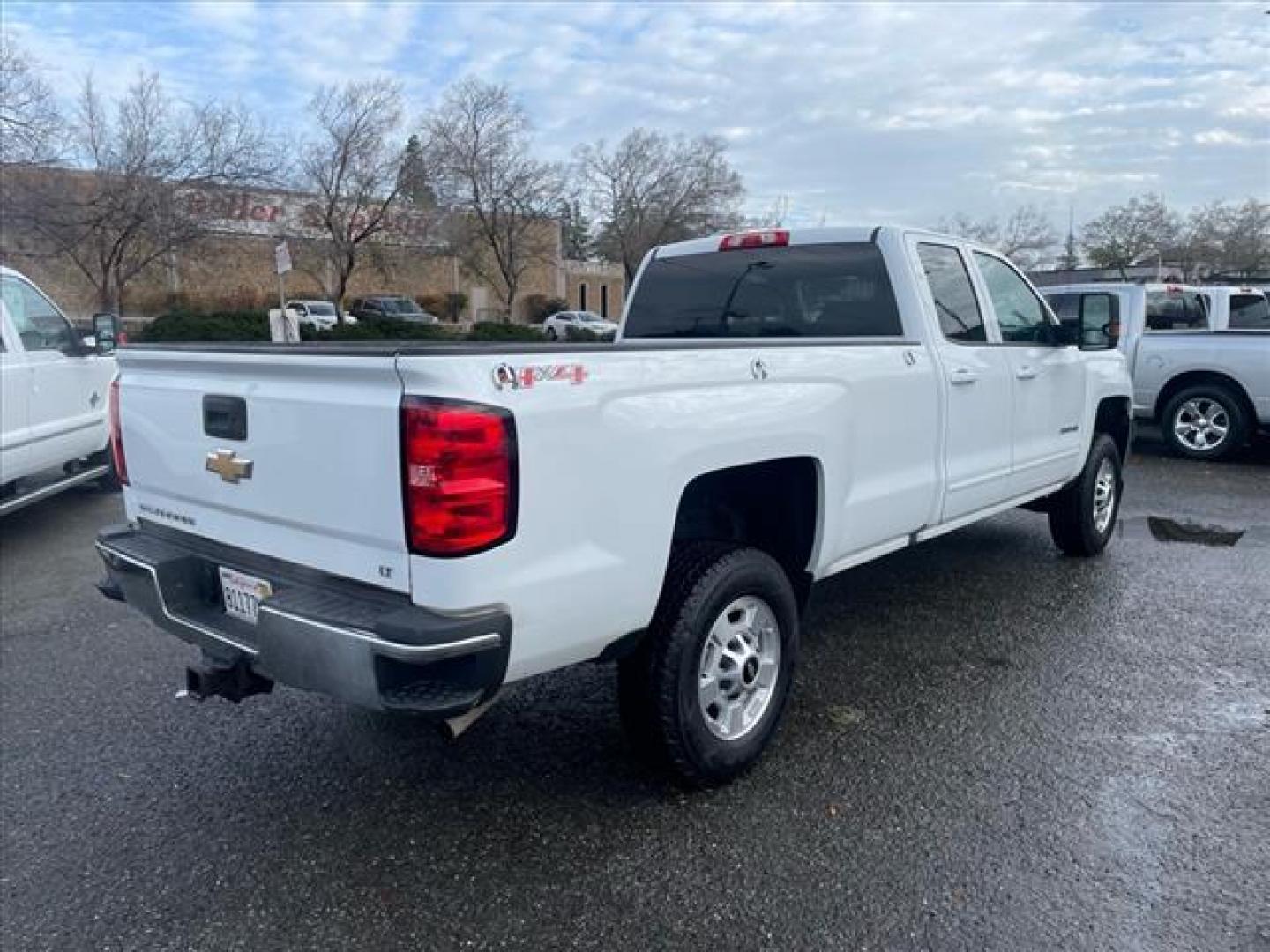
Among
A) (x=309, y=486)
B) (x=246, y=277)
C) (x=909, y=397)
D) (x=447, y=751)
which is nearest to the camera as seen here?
(x=309, y=486)

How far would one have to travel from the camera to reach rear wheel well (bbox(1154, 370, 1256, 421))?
9.87 metres

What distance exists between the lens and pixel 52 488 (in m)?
6.95

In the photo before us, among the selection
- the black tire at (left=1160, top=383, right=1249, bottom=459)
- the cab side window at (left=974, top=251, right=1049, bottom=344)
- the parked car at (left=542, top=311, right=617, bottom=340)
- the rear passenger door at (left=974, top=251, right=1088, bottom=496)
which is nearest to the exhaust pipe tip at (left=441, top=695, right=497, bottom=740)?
the rear passenger door at (left=974, top=251, right=1088, bottom=496)

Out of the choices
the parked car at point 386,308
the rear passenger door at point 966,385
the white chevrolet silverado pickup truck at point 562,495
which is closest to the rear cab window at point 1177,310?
the rear passenger door at point 966,385

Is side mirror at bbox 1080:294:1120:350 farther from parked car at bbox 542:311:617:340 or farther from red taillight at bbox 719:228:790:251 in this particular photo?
parked car at bbox 542:311:617:340

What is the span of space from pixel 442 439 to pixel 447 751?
1761 mm

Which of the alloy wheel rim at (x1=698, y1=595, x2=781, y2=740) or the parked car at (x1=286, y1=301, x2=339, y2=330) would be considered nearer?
the alloy wheel rim at (x1=698, y1=595, x2=781, y2=740)

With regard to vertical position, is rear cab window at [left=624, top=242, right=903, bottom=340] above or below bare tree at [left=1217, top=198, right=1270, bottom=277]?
below

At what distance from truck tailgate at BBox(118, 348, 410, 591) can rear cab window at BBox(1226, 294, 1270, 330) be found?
1246 centimetres

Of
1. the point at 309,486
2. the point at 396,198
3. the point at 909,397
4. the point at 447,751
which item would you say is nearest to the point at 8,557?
the point at 447,751

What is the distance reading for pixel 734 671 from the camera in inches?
128

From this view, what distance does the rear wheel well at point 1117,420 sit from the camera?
20.6 ft

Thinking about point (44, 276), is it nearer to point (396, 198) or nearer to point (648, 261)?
point (396, 198)

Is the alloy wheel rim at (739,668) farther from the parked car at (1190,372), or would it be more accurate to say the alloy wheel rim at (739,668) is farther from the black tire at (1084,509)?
the parked car at (1190,372)
